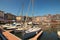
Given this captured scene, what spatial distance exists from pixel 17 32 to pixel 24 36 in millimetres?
9030

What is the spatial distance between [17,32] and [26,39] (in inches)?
367

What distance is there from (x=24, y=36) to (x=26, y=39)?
26.9 inches

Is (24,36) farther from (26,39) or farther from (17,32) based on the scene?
(17,32)

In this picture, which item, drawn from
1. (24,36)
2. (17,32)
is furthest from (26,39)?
(17,32)

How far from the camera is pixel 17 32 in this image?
84.4 ft

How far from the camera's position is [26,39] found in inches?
664

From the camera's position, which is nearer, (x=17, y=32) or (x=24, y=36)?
(x=24, y=36)

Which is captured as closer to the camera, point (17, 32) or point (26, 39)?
point (26, 39)

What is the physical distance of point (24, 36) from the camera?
17.1 m
